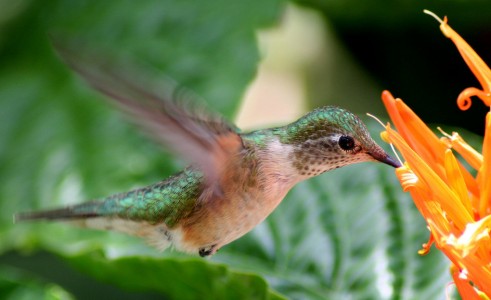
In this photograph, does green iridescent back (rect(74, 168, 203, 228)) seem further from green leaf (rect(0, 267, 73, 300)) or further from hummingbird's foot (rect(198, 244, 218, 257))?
green leaf (rect(0, 267, 73, 300))

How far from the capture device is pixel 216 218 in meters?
1.76

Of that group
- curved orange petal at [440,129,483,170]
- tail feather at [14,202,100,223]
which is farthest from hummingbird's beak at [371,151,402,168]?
tail feather at [14,202,100,223]

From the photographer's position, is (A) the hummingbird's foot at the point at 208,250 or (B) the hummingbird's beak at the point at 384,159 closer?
(B) the hummingbird's beak at the point at 384,159

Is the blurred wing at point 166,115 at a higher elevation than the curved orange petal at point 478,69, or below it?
below

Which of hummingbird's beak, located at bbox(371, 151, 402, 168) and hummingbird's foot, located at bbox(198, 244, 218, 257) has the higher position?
hummingbird's beak, located at bbox(371, 151, 402, 168)

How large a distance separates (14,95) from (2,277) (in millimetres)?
1529

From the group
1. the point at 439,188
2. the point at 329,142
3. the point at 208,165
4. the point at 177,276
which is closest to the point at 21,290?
the point at 177,276

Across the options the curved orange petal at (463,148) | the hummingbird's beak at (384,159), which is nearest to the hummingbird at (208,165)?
the hummingbird's beak at (384,159)

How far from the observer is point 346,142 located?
160 cm

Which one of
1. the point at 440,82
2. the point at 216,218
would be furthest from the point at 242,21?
the point at 216,218

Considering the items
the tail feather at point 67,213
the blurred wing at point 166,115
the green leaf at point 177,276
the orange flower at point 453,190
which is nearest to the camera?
the orange flower at point 453,190

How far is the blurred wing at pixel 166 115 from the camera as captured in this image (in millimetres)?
1520

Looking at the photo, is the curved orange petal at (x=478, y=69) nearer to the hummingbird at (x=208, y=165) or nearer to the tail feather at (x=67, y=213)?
the hummingbird at (x=208, y=165)

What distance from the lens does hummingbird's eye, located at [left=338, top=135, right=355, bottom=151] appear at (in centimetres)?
160
